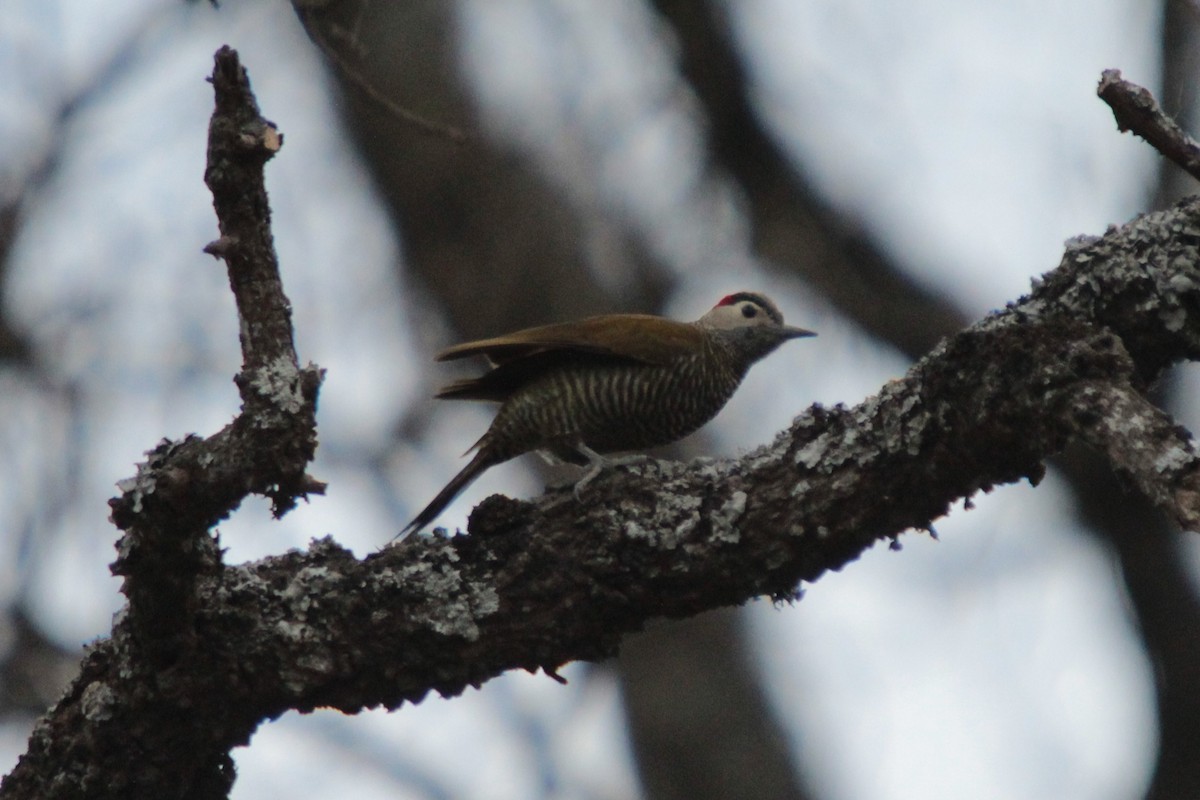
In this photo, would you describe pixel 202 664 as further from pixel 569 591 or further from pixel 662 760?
pixel 662 760

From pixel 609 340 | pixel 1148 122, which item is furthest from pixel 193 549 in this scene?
pixel 609 340

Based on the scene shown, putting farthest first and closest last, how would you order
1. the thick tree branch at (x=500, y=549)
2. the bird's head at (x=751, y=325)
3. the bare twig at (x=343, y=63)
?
the bird's head at (x=751, y=325), the bare twig at (x=343, y=63), the thick tree branch at (x=500, y=549)

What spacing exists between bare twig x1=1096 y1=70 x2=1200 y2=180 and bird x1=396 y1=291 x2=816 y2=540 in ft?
6.59

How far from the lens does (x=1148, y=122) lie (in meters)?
2.32

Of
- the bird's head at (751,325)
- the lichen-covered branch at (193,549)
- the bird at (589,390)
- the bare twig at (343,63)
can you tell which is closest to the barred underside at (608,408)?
the bird at (589,390)

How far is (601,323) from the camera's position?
4391 mm

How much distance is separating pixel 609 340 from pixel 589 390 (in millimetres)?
180

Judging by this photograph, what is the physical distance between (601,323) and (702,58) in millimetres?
2418

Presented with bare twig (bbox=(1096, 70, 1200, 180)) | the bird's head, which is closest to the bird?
the bird's head

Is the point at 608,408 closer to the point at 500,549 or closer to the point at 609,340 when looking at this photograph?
the point at 609,340

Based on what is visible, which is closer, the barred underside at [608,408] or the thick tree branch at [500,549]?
the thick tree branch at [500,549]

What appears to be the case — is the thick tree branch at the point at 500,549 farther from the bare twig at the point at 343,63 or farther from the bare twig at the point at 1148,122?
the bare twig at the point at 343,63

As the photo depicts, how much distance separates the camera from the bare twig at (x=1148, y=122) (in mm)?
2293

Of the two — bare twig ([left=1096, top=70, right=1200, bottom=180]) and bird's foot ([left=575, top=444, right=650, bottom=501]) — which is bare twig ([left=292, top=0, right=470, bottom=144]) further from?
bare twig ([left=1096, top=70, right=1200, bottom=180])
